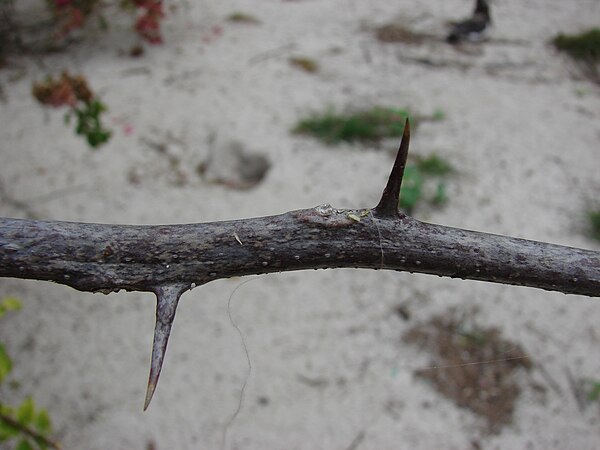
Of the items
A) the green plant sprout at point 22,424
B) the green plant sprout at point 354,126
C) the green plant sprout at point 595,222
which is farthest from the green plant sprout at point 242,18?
the green plant sprout at point 22,424

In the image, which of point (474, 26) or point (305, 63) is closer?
point (305, 63)

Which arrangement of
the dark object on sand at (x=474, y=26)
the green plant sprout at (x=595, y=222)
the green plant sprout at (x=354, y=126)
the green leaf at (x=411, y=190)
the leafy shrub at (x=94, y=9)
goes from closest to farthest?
the green plant sprout at (x=595, y=222) < the green leaf at (x=411, y=190) < the green plant sprout at (x=354, y=126) < the leafy shrub at (x=94, y=9) < the dark object on sand at (x=474, y=26)

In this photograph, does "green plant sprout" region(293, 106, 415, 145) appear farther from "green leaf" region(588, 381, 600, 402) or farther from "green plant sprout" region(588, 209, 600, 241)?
"green leaf" region(588, 381, 600, 402)

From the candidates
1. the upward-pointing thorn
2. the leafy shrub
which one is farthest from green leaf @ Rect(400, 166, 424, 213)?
the upward-pointing thorn

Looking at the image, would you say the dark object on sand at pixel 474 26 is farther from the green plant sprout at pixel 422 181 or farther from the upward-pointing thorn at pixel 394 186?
the upward-pointing thorn at pixel 394 186

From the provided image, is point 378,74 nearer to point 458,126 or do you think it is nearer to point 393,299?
point 458,126

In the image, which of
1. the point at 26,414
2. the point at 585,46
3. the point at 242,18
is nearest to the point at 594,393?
the point at 26,414

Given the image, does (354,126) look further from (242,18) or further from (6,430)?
(6,430)
